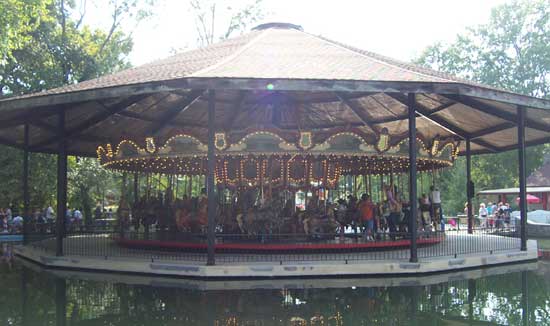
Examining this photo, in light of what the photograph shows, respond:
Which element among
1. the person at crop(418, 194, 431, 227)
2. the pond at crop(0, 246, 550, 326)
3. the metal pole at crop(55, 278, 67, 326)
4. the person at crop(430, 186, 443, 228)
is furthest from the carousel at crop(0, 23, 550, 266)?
the metal pole at crop(55, 278, 67, 326)

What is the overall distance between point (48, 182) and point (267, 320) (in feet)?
79.0

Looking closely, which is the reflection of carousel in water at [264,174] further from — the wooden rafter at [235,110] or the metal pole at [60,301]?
the metal pole at [60,301]

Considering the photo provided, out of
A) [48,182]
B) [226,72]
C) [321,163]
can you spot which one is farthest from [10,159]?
[226,72]

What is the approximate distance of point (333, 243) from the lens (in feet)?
52.9

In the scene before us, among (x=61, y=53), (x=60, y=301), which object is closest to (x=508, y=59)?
(x=61, y=53)

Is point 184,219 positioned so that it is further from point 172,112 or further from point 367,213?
point 367,213

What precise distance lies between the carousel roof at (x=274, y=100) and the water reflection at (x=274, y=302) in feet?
15.5

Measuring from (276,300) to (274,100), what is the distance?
1140cm

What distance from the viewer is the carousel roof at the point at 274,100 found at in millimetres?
13508

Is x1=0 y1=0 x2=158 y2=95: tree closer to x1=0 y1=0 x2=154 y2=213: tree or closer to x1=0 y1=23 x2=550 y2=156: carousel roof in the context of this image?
x1=0 y1=0 x2=154 y2=213: tree

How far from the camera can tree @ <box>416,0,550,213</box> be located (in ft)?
140

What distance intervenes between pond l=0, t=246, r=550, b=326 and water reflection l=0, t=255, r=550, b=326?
18 millimetres

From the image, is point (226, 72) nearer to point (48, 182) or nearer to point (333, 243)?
point (333, 243)

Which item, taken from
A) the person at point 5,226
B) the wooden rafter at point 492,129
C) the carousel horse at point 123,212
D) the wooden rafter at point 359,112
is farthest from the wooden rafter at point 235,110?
the person at point 5,226
